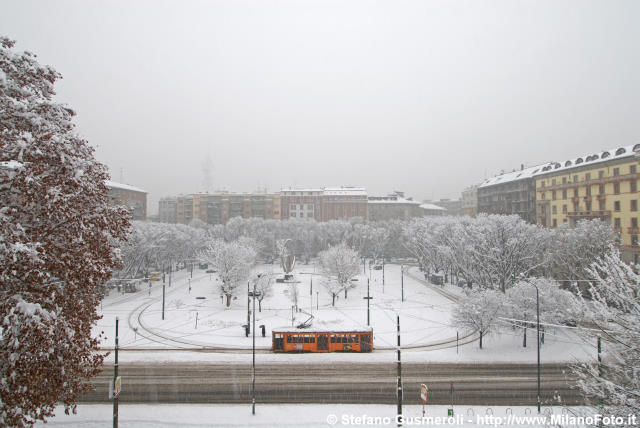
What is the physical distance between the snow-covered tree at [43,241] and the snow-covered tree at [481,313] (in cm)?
2525

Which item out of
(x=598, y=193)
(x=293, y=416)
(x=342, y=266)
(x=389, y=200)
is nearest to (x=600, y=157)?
A: (x=598, y=193)

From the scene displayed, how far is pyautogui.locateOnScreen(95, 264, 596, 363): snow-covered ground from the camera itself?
26672mm

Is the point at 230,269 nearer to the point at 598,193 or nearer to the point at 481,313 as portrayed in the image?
the point at 481,313

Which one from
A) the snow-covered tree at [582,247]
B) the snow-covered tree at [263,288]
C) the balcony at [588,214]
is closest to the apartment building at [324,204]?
the balcony at [588,214]

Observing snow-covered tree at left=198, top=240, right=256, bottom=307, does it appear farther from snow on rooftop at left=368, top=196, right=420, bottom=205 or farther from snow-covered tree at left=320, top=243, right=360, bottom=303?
snow on rooftop at left=368, top=196, right=420, bottom=205

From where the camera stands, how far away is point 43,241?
10.7 metres

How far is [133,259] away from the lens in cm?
5384

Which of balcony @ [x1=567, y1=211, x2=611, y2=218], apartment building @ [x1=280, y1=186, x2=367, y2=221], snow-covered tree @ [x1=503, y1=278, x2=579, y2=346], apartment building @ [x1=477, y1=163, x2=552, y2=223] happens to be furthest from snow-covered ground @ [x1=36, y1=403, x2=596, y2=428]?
apartment building @ [x1=280, y1=186, x2=367, y2=221]

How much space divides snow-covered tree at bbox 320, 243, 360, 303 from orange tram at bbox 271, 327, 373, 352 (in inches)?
778

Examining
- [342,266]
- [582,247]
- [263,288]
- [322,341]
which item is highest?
[582,247]

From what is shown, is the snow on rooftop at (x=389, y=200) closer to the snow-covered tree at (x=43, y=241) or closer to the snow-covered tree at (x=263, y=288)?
the snow-covered tree at (x=263, y=288)

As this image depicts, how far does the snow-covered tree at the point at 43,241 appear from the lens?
30.2 ft

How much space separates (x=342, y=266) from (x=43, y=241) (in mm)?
40929

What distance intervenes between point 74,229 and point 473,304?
26.9 meters
